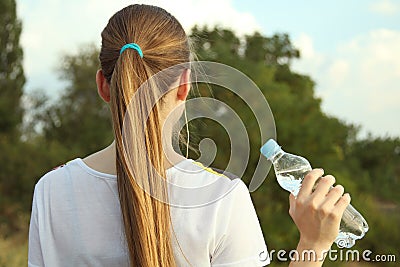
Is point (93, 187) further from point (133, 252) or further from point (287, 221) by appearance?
point (287, 221)

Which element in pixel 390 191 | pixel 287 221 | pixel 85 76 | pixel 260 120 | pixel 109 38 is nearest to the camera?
pixel 260 120

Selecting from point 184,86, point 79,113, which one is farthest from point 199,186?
point 79,113

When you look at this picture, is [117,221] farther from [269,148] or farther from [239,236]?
[269,148]

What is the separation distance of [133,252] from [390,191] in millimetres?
9364

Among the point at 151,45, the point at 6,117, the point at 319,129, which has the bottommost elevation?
the point at 151,45

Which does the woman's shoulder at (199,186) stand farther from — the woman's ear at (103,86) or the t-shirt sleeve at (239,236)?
the woman's ear at (103,86)

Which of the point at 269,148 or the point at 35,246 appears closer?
the point at 269,148

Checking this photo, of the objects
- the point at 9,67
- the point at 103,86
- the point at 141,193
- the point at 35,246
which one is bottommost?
the point at 35,246

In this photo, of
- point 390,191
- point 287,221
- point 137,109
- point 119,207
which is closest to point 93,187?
point 119,207

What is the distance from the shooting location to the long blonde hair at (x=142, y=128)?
1363 millimetres

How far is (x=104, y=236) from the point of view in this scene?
139 cm

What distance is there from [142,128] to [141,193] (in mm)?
138

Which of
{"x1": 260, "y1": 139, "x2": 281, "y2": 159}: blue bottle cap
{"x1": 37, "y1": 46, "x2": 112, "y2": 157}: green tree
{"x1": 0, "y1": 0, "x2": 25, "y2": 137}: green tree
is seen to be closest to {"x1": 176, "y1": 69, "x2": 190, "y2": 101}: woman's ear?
{"x1": 260, "y1": 139, "x2": 281, "y2": 159}: blue bottle cap

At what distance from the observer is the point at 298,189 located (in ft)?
4.82
